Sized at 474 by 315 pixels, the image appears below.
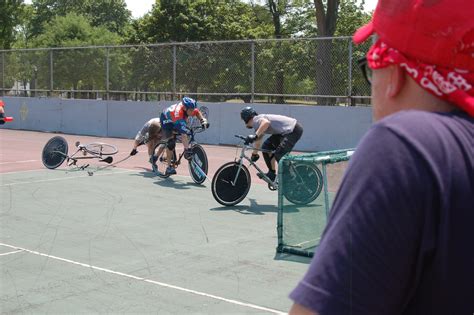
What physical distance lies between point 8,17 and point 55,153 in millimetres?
31049

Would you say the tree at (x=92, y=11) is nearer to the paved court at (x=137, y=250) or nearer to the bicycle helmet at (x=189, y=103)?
the bicycle helmet at (x=189, y=103)

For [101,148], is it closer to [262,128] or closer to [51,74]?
[262,128]

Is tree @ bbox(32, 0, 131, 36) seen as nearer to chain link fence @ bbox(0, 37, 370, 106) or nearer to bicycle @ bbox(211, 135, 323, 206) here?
chain link fence @ bbox(0, 37, 370, 106)

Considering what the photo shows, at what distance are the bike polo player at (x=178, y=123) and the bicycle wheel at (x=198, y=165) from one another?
14 centimetres

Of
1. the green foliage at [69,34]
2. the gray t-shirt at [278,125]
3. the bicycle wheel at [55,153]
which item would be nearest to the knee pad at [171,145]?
the gray t-shirt at [278,125]

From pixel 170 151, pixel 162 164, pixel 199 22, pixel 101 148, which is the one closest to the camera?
pixel 170 151

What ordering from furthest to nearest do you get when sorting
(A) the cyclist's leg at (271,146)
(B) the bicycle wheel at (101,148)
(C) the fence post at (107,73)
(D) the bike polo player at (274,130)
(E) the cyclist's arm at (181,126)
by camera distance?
(C) the fence post at (107,73)
(B) the bicycle wheel at (101,148)
(E) the cyclist's arm at (181,126)
(A) the cyclist's leg at (271,146)
(D) the bike polo player at (274,130)

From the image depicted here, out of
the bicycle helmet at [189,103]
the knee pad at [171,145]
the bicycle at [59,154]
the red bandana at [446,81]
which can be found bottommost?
the bicycle at [59,154]

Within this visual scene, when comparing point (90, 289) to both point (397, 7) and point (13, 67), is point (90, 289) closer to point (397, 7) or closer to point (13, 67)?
point (397, 7)

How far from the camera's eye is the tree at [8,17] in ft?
137

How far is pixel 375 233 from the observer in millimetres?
1113

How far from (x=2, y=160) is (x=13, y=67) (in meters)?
13.8

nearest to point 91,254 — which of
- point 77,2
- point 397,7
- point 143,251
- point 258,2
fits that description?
point 143,251

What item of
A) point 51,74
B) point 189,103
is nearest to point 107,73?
point 51,74
